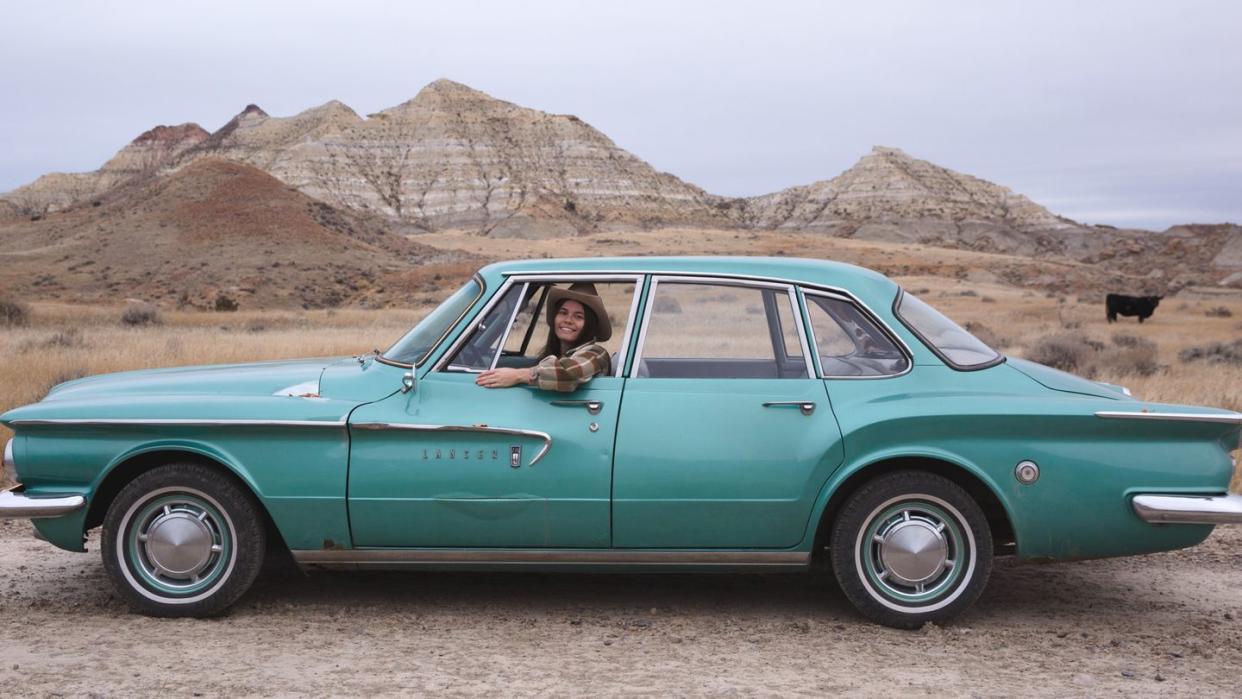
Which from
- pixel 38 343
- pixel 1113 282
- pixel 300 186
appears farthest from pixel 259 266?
pixel 300 186

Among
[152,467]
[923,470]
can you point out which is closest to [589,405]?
[923,470]

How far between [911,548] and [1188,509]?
3.64 ft

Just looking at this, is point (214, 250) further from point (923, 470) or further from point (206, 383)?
point (923, 470)

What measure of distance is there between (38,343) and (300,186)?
347 feet

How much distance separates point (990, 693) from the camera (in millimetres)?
4020

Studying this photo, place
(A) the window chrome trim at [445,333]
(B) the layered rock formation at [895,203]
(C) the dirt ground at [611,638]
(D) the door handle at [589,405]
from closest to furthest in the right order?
(C) the dirt ground at [611,638] < (D) the door handle at [589,405] < (A) the window chrome trim at [445,333] < (B) the layered rock formation at [895,203]

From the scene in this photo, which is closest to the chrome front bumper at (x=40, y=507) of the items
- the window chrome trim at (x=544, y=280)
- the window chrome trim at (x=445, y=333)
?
the window chrome trim at (x=445, y=333)

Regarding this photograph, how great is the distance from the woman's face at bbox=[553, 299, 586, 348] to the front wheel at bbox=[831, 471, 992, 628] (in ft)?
4.82

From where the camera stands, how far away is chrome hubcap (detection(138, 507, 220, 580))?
480 centimetres

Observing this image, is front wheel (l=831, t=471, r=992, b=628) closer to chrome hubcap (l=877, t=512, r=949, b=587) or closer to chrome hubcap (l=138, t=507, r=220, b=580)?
chrome hubcap (l=877, t=512, r=949, b=587)

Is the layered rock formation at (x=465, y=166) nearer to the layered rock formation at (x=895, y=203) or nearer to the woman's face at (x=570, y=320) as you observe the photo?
→ the layered rock formation at (x=895, y=203)

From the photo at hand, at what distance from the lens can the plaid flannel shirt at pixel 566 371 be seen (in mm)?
4707

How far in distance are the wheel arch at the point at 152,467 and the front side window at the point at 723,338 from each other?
178 cm

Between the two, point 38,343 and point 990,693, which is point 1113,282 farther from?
point 990,693
